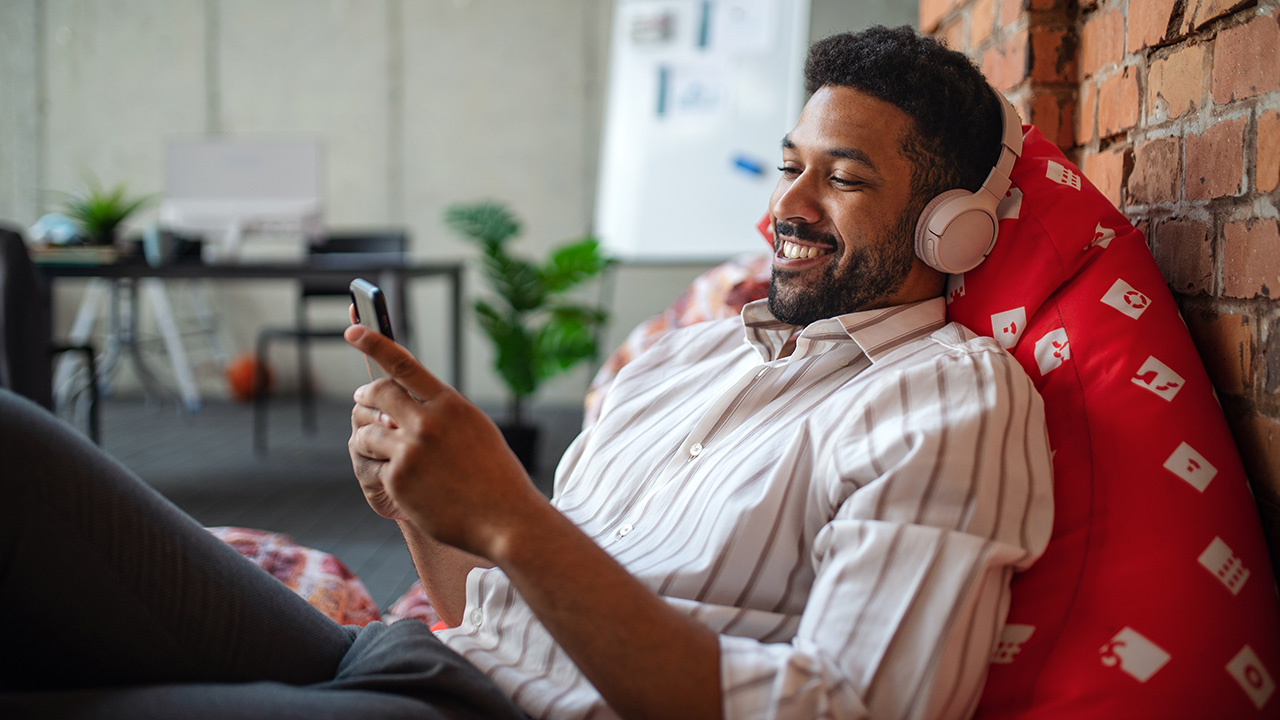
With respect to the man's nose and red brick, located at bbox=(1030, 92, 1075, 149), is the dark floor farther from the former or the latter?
red brick, located at bbox=(1030, 92, 1075, 149)

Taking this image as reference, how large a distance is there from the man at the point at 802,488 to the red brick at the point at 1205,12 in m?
0.21

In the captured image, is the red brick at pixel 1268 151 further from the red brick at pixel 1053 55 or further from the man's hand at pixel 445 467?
the man's hand at pixel 445 467

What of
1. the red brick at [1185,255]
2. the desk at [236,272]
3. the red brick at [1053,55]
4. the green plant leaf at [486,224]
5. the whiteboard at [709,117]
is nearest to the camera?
the red brick at [1185,255]

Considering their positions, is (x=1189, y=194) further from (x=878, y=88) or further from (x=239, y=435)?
(x=239, y=435)

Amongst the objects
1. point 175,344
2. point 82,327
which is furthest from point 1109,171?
point 82,327

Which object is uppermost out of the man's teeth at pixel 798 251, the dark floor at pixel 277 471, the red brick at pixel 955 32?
the red brick at pixel 955 32

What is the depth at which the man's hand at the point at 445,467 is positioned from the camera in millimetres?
691

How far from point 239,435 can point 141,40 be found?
2.61 metres

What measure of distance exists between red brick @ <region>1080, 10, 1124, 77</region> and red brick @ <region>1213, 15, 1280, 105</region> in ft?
0.89

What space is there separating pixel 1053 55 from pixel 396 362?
1.10 m

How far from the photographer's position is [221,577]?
0.74 m

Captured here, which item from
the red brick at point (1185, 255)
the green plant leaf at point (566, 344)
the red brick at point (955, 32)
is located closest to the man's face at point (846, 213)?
the red brick at point (1185, 255)

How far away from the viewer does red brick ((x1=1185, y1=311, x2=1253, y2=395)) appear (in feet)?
2.71

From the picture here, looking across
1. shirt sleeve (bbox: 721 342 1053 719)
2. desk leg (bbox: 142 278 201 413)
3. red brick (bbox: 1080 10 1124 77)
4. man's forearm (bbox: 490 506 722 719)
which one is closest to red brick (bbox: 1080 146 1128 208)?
red brick (bbox: 1080 10 1124 77)
